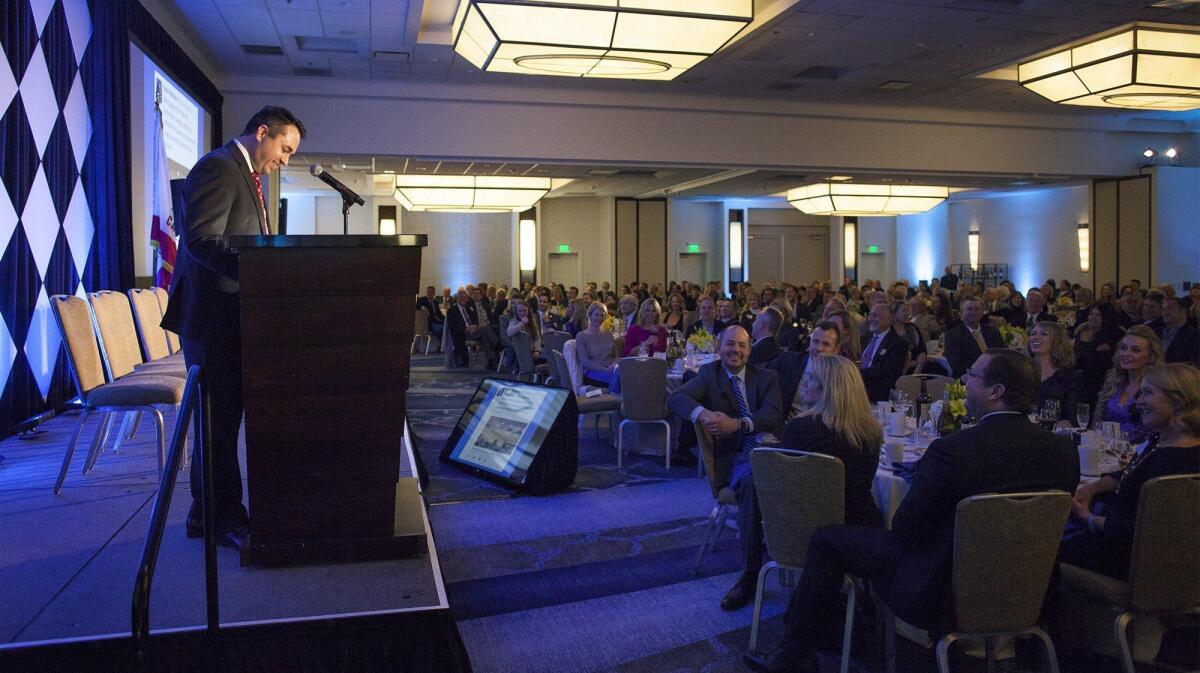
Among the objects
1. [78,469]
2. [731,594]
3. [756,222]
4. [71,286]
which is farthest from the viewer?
[756,222]

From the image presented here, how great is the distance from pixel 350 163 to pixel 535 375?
6.75 m

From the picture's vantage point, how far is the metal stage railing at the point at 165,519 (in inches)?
87.7

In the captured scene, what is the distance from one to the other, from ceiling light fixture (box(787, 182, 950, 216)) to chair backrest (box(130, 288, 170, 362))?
A: 49.4 ft

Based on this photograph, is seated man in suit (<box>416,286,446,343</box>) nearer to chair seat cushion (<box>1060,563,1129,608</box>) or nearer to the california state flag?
the california state flag

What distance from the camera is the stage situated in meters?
2.71

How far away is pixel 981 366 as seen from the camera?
10.5 ft

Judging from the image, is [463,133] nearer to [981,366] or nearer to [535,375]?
[535,375]

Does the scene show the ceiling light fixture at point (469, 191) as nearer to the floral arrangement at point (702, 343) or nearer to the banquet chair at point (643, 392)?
the floral arrangement at point (702, 343)

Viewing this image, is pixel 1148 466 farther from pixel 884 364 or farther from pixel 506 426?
pixel 506 426

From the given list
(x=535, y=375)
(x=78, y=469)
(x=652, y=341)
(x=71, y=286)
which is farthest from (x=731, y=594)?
(x=535, y=375)

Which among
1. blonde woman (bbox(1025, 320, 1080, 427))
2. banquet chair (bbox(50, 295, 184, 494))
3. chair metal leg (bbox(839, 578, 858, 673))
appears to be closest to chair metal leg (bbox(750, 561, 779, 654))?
chair metal leg (bbox(839, 578, 858, 673))

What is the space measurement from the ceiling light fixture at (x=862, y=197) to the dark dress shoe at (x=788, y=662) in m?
17.2

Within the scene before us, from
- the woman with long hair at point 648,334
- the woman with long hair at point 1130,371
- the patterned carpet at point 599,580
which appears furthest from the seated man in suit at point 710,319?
the woman with long hair at point 1130,371

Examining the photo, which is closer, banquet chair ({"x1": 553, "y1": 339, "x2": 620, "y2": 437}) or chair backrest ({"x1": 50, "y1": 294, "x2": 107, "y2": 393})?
chair backrest ({"x1": 50, "y1": 294, "x2": 107, "y2": 393})
